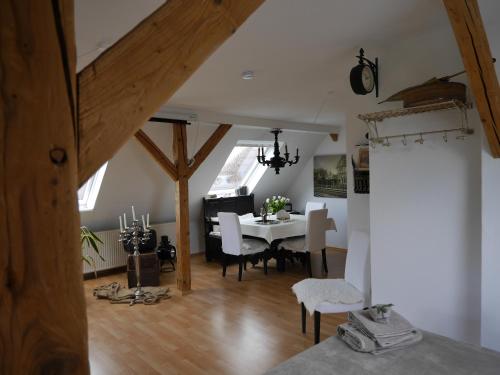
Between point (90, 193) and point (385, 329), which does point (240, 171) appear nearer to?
point (90, 193)

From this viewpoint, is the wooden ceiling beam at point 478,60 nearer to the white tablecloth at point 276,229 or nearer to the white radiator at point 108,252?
the white tablecloth at point 276,229

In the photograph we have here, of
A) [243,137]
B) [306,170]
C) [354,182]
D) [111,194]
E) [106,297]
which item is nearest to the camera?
[354,182]

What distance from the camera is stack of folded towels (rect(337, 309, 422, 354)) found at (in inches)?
68.3

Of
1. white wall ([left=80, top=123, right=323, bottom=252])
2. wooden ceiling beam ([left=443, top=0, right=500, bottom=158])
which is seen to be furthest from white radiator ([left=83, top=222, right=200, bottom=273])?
wooden ceiling beam ([left=443, top=0, right=500, bottom=158])

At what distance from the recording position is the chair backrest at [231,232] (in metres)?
4.94

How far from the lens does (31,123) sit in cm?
64

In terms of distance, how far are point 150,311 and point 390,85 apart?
327 centimetres

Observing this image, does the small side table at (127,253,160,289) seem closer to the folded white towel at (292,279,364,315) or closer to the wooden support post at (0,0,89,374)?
the folded white towel at (292,279,364,315)

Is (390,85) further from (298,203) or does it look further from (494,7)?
(298,203)

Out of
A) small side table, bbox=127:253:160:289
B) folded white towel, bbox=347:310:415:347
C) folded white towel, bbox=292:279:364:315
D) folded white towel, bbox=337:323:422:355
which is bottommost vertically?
small side table, bbox=127:253:160:289

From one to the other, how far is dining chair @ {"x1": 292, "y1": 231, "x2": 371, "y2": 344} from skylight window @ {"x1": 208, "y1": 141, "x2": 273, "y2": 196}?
12.8 feet

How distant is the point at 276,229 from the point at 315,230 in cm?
54

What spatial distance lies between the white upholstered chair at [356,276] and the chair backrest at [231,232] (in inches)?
82.6

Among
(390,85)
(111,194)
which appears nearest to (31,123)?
(390,85)
